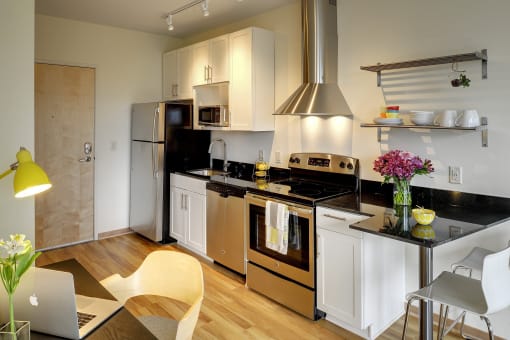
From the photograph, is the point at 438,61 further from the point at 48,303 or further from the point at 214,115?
the point at 48,303

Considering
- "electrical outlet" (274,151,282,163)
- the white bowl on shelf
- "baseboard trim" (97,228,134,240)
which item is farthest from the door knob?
the white bowl on shelf

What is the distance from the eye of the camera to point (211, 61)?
13.7 ft

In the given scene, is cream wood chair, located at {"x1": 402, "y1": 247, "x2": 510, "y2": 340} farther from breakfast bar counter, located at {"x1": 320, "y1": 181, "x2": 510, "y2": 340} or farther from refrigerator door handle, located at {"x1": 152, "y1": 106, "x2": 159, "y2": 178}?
refrigerator door handle, located at {"x1": 152, "y1": 106, "x2": 159, "y2": 178}

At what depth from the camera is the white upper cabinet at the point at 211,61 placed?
157 inches

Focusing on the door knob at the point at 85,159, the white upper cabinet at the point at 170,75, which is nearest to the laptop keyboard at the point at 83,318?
the door knob at the point at 85,159

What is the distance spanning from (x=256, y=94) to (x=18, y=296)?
291 centimetres

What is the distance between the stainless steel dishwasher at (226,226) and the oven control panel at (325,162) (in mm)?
634

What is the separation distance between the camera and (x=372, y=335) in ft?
8.32

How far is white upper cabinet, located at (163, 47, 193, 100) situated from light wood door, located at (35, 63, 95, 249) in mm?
919

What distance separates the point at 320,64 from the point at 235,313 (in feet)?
7.04

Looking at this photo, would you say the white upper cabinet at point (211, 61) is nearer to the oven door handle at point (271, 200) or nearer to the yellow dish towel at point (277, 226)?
the oven door handle at point (271, 200)

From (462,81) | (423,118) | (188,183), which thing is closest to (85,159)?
(188,183)

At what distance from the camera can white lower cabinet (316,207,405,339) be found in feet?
8.16

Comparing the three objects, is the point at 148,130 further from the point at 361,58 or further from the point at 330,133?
the point at 361,58
